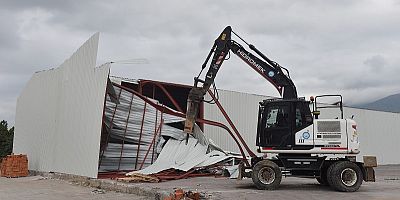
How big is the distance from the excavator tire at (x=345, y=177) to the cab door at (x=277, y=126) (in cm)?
164

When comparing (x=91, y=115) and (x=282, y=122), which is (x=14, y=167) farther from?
(x=282, y=122)

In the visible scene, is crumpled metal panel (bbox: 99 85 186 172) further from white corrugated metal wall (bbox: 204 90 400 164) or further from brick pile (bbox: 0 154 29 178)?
brick pile (bbox: 0 154 29 178)

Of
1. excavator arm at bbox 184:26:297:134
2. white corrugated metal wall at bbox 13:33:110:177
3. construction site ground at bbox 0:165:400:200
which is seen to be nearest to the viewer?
construction site ground at bbox 0:165:400:200

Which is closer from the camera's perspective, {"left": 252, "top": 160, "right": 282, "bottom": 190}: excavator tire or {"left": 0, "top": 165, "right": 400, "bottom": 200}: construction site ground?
{"left": 0, "top": 165, "right": 400, "bottom": 200}: construction site ground

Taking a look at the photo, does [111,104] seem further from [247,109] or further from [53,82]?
[247,109]

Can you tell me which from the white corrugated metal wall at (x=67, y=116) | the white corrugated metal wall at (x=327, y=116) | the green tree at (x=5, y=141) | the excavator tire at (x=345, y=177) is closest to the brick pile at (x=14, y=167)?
the white corrugated metal wall at (x=67, y=116)

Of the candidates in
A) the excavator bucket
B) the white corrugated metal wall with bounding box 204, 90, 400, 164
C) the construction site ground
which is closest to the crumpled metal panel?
the construction site ground

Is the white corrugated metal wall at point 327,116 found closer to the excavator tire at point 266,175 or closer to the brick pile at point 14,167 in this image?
the brick pile at point 14,167

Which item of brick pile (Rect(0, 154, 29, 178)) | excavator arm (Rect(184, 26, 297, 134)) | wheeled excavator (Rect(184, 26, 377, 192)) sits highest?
excavator arm (Rect(184, 26, 297, 134))

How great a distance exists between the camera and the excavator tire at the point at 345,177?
47.1ft

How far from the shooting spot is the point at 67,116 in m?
22.7

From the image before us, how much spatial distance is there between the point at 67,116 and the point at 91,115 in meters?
3.25

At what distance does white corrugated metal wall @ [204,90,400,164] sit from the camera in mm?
28031

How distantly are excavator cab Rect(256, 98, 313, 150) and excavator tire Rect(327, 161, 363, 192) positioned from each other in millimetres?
1308
